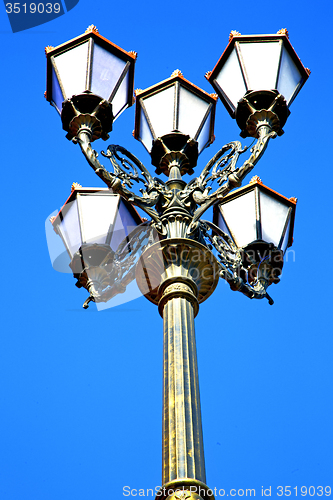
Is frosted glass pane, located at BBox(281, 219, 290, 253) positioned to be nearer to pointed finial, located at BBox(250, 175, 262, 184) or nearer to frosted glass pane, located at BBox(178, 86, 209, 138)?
pointed finial, located at BBox(250, 175, 262, 184)

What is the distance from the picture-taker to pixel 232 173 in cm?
538

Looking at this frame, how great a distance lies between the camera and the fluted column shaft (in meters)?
4.16

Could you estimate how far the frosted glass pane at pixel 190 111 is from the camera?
21.5ft

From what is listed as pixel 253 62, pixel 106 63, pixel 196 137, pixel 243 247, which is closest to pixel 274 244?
pixel 243 247

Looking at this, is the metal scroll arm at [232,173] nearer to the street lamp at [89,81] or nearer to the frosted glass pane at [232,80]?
the frosted glass pane at [232,80]

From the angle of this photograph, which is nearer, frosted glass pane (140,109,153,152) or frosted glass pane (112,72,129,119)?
frosted glass pane (112,72,129,119)

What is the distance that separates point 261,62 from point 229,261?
70.4 inches

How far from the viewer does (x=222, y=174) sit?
571 centimetres

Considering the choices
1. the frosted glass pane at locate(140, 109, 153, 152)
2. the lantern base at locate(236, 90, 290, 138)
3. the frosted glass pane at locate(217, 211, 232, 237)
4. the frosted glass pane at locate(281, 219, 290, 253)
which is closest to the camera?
the lantern base at locate(236, 90, 290, 138)

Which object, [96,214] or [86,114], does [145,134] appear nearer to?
[96,214]

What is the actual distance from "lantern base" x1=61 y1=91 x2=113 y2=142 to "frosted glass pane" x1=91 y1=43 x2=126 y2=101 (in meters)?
0.11

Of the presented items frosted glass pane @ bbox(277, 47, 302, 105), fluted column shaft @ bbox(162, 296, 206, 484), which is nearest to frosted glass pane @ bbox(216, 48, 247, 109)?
frosted glass pane @ bbox(277, 47, 302, 105)

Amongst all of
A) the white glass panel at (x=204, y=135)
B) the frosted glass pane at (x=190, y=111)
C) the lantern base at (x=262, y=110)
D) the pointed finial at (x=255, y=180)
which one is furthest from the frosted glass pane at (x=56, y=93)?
the pointed finial at (x=255, y=180)

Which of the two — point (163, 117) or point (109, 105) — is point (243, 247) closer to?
point (163, 117)
